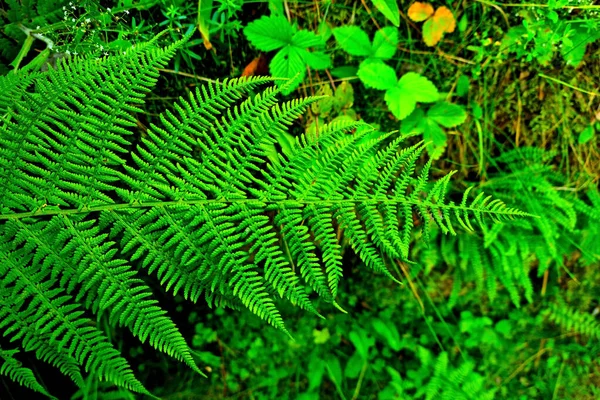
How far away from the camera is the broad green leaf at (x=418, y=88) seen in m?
2.35

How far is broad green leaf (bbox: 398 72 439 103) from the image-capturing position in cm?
235

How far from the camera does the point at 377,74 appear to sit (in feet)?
7.64

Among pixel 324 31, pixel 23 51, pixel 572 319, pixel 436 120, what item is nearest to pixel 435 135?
pixel 436 120

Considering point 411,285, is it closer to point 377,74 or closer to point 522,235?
point 522,235

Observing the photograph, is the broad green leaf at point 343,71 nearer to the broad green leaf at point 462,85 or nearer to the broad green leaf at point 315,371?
the broad green leaf at point 462,85

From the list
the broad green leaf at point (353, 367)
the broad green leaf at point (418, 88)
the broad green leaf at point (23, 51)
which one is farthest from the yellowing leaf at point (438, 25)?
the broad green leaf at point (353, 367)

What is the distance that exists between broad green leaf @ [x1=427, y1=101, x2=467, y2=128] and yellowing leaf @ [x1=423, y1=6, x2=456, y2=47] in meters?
0.36

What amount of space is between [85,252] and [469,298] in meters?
2.63

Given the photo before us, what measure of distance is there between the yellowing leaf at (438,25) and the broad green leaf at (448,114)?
14.2 inches

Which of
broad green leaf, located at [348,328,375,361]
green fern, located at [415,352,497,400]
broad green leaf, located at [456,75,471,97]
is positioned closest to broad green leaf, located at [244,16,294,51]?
broad green leaf, located at [456,75,471,97]

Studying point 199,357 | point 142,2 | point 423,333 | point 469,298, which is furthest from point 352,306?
point 142,2

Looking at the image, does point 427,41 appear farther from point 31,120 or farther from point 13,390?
point 13,390

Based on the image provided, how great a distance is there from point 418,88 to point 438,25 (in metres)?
0.37

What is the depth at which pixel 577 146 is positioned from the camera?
2.89 meters
